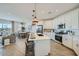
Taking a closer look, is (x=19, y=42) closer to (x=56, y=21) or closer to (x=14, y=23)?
(x=14, y=23)

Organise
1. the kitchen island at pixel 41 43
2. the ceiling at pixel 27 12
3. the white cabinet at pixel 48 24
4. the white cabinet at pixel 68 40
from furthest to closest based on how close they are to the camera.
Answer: the white cabinet at pixel 68 40 < the kitchen island at pixel 41 43 < the white cabinet at pixel 48 24 < the ceiling at pixel 27 12

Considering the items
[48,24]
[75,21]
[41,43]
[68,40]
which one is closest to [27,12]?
[48,24]

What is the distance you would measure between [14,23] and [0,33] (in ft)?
1.47

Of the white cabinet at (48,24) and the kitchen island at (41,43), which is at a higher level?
the white cabinet at (48,24)

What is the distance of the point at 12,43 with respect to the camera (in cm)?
303

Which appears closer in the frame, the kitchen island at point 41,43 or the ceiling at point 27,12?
the ceiling at point 27,12

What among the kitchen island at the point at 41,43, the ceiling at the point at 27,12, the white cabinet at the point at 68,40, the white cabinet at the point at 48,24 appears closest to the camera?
the ceiling at the point at 27,12

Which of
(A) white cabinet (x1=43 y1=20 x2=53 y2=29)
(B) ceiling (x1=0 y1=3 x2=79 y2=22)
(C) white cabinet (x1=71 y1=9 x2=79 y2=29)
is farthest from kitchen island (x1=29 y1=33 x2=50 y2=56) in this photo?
(C) white cabinet (x1=71 y1=9 x2=79 y2=29)

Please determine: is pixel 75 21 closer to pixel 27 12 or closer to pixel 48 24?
pixel 48 24

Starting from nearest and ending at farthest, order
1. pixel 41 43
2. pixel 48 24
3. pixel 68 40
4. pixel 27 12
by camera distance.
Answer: pixel 27 12 → pixel 48 24 → pixel 41 43 → pixel 68 40

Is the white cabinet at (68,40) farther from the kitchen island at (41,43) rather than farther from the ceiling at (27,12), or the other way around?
the ceiling at (27,12)

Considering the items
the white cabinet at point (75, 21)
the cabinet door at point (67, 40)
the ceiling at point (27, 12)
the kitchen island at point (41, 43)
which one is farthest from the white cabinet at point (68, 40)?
the ceiling at point (27, 12)

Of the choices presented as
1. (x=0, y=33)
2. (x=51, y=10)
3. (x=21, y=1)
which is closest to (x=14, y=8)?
(x=21, y=1)

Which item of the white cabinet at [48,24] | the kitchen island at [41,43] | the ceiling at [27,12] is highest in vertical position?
the ceiling at [27,12]
